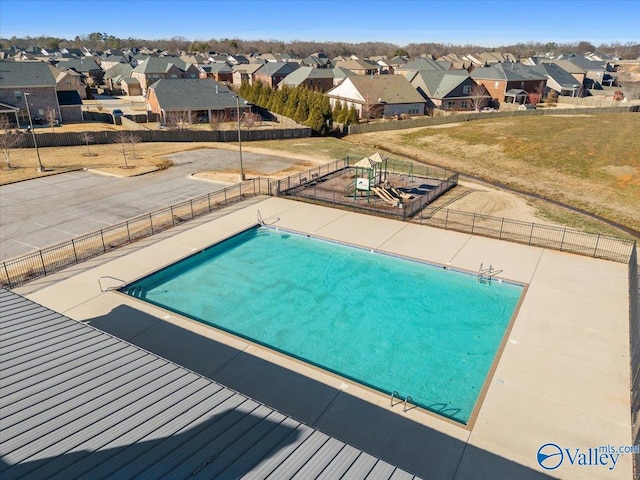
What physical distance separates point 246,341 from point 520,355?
34.3 feet

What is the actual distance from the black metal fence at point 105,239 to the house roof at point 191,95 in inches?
1403

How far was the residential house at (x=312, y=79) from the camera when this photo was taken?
93062 mm

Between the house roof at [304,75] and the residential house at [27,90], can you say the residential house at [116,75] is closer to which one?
the house roof at [304,75]

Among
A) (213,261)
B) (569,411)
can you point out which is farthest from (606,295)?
(213,261)

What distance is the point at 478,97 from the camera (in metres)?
83.2

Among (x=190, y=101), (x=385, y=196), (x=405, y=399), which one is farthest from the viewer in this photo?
(x=190, y=101)

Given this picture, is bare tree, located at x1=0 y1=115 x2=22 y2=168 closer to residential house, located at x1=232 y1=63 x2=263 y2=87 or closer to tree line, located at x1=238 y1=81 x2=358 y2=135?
tree line, located at x1=238 y1=81 x2=358 y2=135

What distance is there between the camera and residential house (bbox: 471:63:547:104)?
87.2m

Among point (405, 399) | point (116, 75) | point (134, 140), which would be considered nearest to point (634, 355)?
point (405, 399)

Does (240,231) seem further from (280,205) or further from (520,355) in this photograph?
(520,355)

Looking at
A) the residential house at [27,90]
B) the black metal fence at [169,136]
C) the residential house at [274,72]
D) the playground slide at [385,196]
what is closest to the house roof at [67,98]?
the residential house at [27,90]

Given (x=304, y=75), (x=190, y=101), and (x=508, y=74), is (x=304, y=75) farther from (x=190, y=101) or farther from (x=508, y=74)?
(x=508, y=74)

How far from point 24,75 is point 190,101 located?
2275 centimetres

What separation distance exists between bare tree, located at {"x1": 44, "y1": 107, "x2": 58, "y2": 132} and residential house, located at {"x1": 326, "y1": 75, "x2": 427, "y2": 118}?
4341 centimetres
